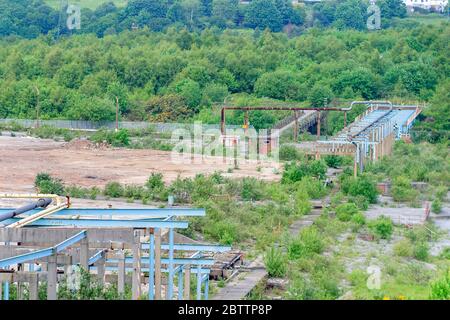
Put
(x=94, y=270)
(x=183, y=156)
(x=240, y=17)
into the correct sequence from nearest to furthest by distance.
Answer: (x=94, y=270) < (x=183, y=156) < (x=240, y=17)

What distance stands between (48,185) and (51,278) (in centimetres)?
2293

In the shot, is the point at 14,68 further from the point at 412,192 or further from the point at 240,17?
the point at 412,192

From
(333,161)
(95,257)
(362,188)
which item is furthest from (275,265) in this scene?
(333,161)

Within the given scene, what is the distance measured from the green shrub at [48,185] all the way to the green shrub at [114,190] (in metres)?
1.41

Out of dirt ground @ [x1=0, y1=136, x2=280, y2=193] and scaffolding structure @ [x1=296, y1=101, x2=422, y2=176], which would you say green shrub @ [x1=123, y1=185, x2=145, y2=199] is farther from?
scaffolding structure @ [x1=296, y1=101, x2=422, y2=176]

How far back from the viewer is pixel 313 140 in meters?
58.3

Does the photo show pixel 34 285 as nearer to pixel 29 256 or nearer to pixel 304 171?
pixel 29 256

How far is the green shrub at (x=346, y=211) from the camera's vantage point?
3525 cm

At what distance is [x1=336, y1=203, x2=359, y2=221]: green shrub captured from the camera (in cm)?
3525

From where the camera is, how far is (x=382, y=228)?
107 ft

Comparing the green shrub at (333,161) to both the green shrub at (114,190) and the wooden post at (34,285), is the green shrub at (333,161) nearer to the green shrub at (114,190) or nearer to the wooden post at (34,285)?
the green shrub at (114,190)
